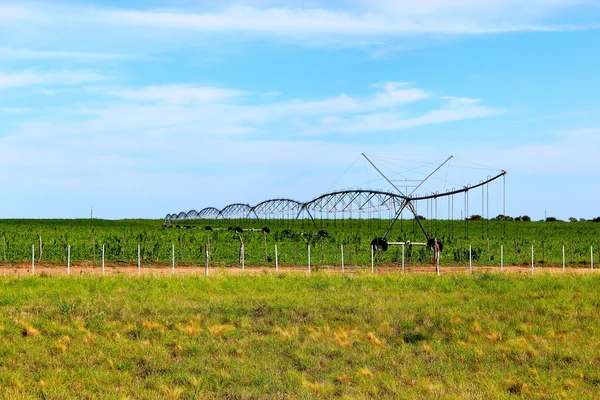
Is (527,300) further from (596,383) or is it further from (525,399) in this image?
(525,399)

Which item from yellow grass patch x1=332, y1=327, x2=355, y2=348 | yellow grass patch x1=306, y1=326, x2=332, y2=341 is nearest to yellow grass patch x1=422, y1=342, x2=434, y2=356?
yellow grass patch x1=332, y1=327, x2=355, y2=348

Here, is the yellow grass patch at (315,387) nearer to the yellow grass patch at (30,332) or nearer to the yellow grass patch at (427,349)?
the yellow grass patch at (427,349)

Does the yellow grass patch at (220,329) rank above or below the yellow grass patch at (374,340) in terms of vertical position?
above

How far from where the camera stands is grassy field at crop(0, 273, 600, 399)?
14688 mm

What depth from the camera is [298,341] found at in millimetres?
18734

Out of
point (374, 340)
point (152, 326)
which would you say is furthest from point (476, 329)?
point (152, 326)

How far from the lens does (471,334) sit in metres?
19.8

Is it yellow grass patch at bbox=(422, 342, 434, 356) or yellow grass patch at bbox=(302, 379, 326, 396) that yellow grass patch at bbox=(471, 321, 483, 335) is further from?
yellow grass patch at bbox=(302, 379, 326, 396)

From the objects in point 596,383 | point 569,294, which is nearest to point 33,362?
point 596,383

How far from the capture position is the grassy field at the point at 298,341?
14688 mm

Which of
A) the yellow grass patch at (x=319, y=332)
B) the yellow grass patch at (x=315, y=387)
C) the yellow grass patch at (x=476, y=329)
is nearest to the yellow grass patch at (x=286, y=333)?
the yellow grass patch at (x=319, y=332)

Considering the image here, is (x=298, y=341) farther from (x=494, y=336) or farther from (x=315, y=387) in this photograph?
(x=494, y=336)

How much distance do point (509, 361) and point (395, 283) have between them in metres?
13.4

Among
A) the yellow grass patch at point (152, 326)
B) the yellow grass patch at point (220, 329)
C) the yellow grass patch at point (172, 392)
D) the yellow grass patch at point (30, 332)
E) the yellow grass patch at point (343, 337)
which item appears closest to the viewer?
the yellow grass patch at point (172, 392)
